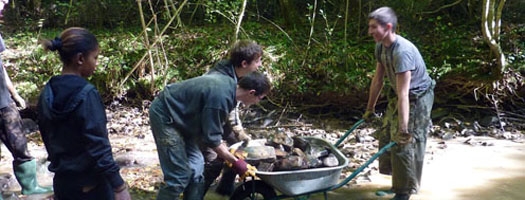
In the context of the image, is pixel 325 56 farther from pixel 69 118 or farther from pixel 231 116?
pixel 69 118

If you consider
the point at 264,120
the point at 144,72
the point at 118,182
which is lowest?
the point at 264,120

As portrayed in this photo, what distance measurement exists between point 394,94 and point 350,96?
10.8 feet

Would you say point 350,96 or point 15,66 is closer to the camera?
point 350,96

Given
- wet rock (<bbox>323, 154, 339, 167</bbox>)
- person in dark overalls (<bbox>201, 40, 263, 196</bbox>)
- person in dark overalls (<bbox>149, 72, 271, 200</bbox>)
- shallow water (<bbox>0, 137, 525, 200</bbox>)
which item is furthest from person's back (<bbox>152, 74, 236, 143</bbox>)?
shallow water (<bbox>0, 137, 525, 200</bbox>)

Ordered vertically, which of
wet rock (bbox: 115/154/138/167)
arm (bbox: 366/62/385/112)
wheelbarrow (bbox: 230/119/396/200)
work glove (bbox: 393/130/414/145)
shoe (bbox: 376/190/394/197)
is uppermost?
arm (bbox: 366/62/385/112)

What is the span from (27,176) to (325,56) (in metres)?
4.96

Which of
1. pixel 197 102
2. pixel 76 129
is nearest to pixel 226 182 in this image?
pixel 197 102

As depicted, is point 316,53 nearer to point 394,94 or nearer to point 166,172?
point 394,94

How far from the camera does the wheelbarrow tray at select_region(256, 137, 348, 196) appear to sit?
3445 millimetres

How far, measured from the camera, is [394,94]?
14.6 ft

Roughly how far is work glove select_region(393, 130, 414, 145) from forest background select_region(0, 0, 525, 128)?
3.45 metres

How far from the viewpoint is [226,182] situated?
4133 millimetres

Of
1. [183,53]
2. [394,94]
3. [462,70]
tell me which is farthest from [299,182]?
[183,53]

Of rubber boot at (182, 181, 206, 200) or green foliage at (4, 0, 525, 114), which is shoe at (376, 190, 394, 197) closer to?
rubber boot at (182, 181, 206, 200)
